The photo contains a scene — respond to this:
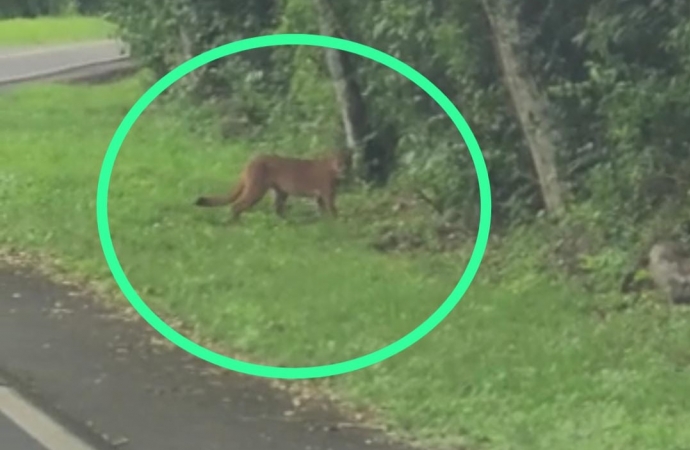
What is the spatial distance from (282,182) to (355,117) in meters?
2.83

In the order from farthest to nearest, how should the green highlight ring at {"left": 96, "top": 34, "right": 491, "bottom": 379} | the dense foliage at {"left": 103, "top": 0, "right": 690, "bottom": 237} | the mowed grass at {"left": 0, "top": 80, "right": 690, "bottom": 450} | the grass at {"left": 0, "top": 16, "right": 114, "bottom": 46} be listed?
the grass at {"left": 0, "top": 16, "right": 114, "bottom": 46}, the dense foliage at {"left": 103, "top": 0, "right": 690, "bottom": 237}, the green highlight ring at {"left": 96, "top": 34, "right": 491, "bottom": 379}, the mowed grass at {"left": 0, "top": 80, "right": 690, "bottom": 450}

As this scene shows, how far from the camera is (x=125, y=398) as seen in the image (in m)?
7.90

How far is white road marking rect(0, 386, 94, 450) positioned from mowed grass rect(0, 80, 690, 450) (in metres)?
1.58

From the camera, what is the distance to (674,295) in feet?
33.4

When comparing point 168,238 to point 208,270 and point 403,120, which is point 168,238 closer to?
point 208,270

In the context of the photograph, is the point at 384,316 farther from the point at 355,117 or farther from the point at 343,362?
the point at 355,117

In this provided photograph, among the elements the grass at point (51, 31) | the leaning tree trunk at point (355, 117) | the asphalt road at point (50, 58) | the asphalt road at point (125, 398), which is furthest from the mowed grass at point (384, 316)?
the grass at point (51, 31)

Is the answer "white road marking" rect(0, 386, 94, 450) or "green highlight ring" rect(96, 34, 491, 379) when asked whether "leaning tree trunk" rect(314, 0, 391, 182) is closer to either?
"green highlight ring" rect(96, 34, 491, 379)

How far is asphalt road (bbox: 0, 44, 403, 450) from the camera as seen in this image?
284 inches

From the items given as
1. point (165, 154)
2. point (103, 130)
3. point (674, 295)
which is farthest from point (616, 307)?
point (103, 130)

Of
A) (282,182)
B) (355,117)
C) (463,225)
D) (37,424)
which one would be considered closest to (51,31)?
(355,117)

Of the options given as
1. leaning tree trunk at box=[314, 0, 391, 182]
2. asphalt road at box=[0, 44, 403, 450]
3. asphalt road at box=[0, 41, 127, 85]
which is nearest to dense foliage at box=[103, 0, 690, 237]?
leaning tree trunk at box=[314, 0, 391, 182]

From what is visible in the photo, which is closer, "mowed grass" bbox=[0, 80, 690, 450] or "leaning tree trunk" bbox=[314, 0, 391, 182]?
"mowed grass" bbox=[0, 80, 690, 450]

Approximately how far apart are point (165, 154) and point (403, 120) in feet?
13.0
